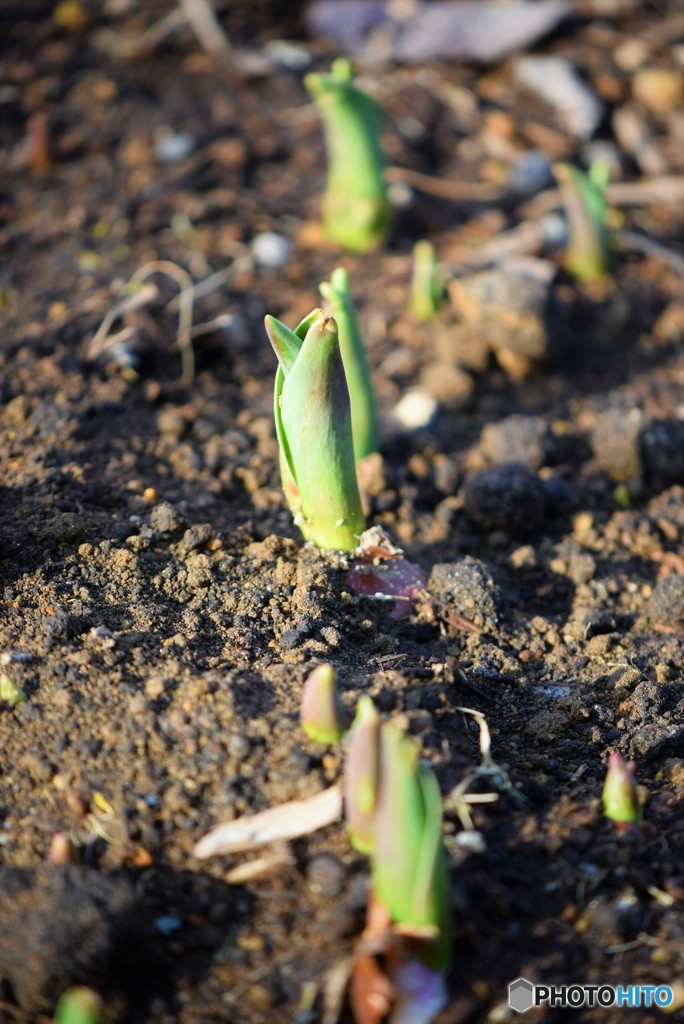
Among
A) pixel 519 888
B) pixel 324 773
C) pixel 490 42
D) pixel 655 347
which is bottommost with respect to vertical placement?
pixel 655 347

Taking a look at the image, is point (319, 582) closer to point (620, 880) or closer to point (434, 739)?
point (434, 739)

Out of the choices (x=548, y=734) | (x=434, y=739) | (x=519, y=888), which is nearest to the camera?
(x=519, y=888)

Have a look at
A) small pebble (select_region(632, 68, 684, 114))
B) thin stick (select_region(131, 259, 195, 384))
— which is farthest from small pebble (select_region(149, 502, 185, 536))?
small pebble (select_region(632, 68, 684, 114))

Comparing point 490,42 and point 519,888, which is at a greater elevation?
point 490,42

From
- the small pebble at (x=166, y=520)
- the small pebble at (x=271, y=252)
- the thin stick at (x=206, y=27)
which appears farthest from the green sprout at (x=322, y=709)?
the thin stick at (x=206, y=27)

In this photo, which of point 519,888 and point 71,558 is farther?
point 71,558

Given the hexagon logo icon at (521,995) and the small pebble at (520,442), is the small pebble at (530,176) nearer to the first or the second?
the small pebble at (520,442)

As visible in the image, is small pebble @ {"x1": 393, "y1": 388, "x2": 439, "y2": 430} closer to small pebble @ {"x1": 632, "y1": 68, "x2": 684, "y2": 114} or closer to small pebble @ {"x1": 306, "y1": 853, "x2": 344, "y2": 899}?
small pebble @ {"x1": 306, "y1": 853, "x2": 344, "y2": 899}

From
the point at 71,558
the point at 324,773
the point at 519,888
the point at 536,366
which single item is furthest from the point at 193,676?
the point at 536,366
